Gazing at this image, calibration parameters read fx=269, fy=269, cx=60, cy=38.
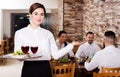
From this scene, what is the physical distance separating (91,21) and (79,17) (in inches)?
31.1

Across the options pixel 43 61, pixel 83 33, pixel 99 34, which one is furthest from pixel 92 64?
pixel 83 33

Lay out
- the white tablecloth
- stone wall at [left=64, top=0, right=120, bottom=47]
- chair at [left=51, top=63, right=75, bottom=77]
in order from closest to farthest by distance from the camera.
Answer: chair at [left=51, top=63, right=75, bottom=77]
stone wall at [left=64, top=0, right=120, bottom=47]
the white tablecloth

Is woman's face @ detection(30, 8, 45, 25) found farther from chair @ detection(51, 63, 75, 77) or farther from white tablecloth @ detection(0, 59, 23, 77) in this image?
white tablecloth @ detection(0, 59, 23, 77)

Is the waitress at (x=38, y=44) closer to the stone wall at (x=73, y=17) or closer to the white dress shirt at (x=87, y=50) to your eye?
the white dress shirt at (x=87, y=50)

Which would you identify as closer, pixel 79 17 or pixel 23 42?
pixel 23 42

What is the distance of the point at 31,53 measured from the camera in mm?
2285

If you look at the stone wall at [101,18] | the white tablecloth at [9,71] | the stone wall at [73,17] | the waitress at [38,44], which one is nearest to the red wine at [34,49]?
the waitress at [38,44]

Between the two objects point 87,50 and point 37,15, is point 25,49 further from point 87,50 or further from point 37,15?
point 87,50

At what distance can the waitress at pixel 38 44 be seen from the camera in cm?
223

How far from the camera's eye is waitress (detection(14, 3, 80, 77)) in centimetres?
223

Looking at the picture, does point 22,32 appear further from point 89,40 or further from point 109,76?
point 89,40

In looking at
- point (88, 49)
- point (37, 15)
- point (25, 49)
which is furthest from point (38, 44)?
point (88, 49)

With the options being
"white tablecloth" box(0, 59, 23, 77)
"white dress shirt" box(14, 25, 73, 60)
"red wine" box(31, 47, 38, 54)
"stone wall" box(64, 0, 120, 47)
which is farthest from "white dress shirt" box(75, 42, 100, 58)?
"red wine" box(31, 47, 38, 54)

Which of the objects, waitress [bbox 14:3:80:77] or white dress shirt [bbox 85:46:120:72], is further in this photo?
white dress shirt [bbox 85:46:120:72]
